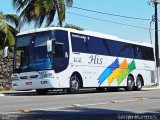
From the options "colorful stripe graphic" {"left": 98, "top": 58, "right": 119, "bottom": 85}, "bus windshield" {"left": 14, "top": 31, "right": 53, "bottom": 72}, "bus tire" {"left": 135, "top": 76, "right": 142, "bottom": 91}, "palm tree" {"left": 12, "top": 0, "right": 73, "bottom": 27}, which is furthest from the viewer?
"palm tree" {"left": 12, "top": 0, "right": 73, "bottom": 27}

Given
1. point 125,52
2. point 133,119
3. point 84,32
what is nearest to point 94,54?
point 84,32

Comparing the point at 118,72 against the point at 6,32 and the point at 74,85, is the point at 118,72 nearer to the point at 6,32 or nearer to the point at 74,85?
the point at 74,85

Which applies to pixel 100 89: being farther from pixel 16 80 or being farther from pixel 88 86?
pixel 16 80

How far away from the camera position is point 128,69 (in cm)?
3222

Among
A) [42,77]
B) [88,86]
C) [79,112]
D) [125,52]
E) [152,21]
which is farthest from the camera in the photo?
[152,21]

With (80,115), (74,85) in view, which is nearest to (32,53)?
(74,85)

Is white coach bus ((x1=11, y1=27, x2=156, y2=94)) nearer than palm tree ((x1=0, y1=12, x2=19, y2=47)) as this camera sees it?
Yes

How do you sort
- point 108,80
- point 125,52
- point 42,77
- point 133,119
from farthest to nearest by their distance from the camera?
point 125,52
point 108,80
point 42,77
point 133,119

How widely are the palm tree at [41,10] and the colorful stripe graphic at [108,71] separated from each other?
12.6 metres

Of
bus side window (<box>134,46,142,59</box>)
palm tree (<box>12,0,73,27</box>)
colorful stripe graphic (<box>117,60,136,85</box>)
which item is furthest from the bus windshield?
palm tree (<box>12,0,73,27</box>)

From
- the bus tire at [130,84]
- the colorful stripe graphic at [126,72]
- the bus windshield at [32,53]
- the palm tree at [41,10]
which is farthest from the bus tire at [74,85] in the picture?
the palm tree at [41,10]

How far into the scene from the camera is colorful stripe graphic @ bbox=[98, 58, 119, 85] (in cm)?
2921

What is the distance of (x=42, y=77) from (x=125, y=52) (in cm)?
868

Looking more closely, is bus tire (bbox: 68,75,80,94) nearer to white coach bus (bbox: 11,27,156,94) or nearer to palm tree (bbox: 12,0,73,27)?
white coach bus (bbox: 11,27,156,94)
